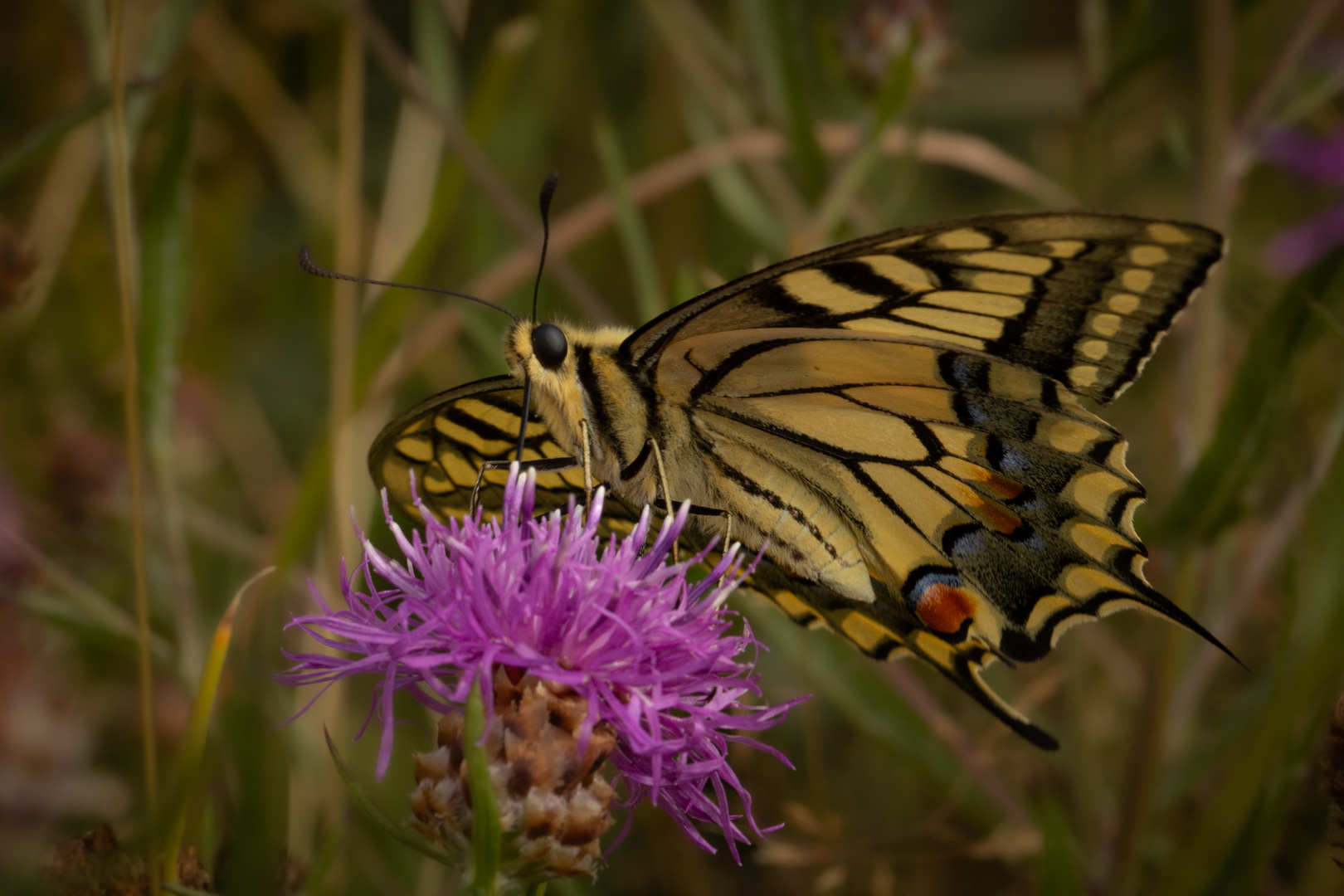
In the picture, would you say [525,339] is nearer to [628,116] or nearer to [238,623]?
[238,623]

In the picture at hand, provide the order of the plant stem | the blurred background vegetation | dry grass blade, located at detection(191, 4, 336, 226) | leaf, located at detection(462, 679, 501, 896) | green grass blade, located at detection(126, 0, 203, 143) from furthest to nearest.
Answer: dry grass blade, located at detection(191, 4, 336, 226) < green grass blade, located at detection(126, 0, 203, 143) < the blurred background vegetation < the plant stem < leaf, located at detection(462, 679, 501, 896)

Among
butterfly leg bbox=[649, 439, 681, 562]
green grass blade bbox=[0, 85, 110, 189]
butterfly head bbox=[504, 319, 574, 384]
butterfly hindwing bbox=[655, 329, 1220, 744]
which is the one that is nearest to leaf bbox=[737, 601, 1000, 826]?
butterfly hindwing bbox=[655, 329, 1220, 744]

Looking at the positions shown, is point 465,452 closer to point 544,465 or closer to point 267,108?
point 544,465

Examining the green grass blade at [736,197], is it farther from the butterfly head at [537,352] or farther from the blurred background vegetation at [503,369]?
the butterfly head at [537,352]

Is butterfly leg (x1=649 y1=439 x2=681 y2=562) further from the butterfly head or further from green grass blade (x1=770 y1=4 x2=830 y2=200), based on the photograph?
green grass blade (x1=770 y1=4 x2=830 y2=200)

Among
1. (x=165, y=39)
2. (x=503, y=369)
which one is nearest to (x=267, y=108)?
(x=165, y=39)

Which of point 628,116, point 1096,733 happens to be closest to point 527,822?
point 1096,733

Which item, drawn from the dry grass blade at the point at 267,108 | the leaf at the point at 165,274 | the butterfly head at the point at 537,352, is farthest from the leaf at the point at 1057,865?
the dry grass blade at the point at 267,108
